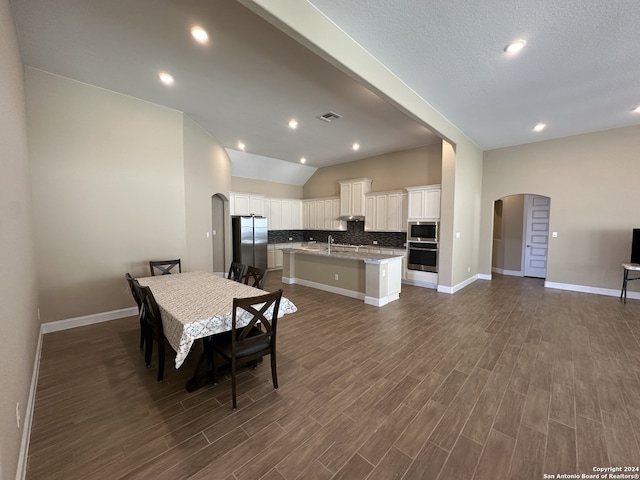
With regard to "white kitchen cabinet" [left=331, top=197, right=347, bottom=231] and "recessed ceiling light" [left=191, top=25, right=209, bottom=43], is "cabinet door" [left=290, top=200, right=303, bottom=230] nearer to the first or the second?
"white kitchen cabinet" [left=331, top=197, right=347, bottom=231]

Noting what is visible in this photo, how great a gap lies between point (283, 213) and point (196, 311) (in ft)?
22.1

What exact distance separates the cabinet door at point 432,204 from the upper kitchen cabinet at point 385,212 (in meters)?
0.66

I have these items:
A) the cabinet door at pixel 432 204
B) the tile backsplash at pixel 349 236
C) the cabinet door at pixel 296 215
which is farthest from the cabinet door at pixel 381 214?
the cabinet door at pixel 296 215

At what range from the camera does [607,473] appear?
157cm

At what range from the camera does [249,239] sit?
24.0 feet

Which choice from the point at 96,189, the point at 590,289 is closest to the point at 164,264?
the point at 96,189

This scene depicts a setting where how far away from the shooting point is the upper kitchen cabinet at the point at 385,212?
6615 mm

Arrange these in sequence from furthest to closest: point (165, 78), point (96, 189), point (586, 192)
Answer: point (586, 192) < point (96, 189) < point (165, 78)

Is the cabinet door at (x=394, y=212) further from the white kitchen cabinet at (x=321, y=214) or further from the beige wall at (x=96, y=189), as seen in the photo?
the beige wall at (x=96, y=189)

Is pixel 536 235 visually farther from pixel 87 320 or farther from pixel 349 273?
pixel 87 320

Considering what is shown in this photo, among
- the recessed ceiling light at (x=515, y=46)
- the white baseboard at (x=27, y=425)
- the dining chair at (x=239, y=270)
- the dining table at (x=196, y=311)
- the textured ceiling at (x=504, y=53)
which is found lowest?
the white baseboard at (x=27, y=425)

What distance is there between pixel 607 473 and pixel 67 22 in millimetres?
5509

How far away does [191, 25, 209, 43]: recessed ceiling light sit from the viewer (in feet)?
7.97

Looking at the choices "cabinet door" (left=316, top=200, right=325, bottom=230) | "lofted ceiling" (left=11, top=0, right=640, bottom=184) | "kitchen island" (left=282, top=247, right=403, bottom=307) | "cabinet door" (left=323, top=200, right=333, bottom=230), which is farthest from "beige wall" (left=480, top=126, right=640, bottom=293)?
"cabinet door" (left=316, top=200, right=325, bottom=230)
